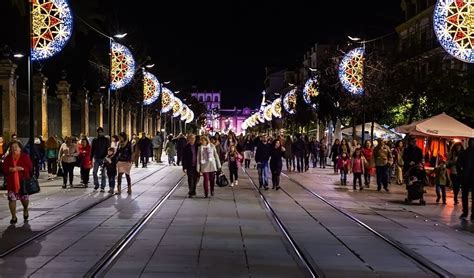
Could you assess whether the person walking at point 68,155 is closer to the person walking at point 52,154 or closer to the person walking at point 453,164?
the person walking at point 52,154

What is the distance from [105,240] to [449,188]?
53.4 ft

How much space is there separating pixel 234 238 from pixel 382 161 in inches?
485

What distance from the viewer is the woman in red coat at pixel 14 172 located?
13461 millimetres

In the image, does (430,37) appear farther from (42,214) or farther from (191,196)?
(42,214)

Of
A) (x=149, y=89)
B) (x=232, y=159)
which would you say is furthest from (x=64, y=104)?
(x=232, y=159)

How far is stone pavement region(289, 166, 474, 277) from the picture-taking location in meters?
10.6

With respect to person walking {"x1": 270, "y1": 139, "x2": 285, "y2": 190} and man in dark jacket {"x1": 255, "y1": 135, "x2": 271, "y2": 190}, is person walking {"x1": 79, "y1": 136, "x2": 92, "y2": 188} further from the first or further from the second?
person walking {"x1": 270, "y1": 139, "x2": 285, "y2": 190}

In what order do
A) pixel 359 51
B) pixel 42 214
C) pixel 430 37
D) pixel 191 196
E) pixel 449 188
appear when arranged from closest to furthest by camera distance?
pixel 42 214
pixel 191 196
pixel 449 188
pixel 359 51
pixel 430 37

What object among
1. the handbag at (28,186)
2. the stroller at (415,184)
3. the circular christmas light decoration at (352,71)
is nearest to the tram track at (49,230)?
the handbag at (28,186)

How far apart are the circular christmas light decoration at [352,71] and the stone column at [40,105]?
13711mm

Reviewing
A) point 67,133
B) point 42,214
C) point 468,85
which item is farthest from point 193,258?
point 67,133

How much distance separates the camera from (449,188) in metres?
24.8

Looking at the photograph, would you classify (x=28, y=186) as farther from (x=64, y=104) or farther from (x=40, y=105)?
(x=64, y=104)

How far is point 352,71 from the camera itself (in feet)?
99.7
